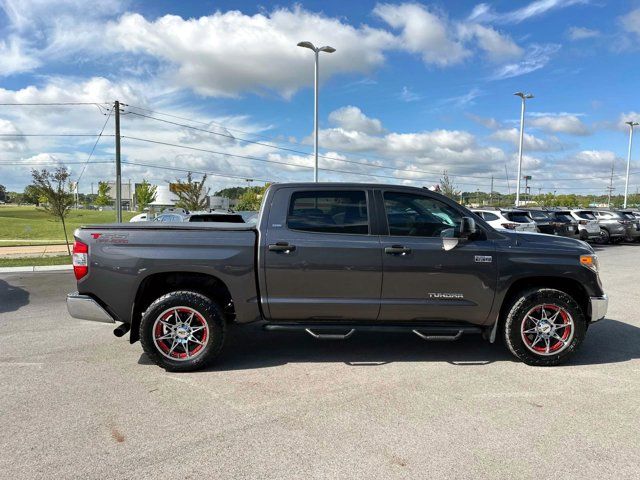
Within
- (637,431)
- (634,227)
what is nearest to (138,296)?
(637,431)

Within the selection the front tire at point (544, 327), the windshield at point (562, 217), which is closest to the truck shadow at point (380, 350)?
the front tire at point (544, 327)

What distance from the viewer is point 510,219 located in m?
15.4

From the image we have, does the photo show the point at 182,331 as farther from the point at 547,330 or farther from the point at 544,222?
the point at 544,222

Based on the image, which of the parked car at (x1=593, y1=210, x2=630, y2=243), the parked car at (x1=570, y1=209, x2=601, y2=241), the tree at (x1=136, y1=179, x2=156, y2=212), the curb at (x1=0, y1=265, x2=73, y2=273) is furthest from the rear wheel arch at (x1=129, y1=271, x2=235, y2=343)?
the tree at (x1=136, y1=179, x2=156, y2=212)

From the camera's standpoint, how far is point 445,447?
3213 millimetres

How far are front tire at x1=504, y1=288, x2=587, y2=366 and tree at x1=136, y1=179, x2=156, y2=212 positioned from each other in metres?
79.9

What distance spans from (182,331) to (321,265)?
4.97 feet

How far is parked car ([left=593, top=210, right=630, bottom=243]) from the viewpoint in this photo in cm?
2198

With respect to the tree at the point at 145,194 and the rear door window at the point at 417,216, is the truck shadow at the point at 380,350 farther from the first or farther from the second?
the tree at the point at 145,194

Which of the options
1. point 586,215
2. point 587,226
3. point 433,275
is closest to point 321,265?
point 433,275

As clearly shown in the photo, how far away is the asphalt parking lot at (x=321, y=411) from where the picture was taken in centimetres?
301

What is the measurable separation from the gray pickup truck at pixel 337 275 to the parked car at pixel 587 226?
18.0 m

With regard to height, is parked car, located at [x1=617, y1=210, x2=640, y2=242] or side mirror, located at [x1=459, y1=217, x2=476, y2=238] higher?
side mirror, located at [x1=459, y1=217, x2=476, y2=238]

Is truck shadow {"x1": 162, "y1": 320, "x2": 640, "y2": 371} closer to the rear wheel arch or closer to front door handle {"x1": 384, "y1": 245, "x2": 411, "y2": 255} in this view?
the rear wheel arch
